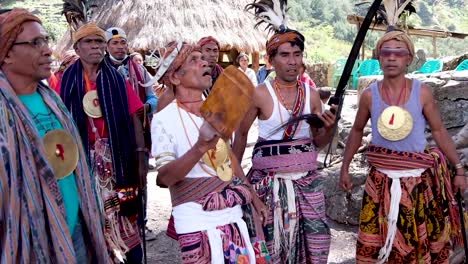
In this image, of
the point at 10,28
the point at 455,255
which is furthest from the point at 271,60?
the point at 455,255

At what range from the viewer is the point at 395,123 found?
3426 mm

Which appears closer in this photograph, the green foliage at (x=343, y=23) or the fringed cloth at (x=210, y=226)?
the fringed cloth at (x=210, y=226)

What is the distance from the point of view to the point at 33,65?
2.34 metres

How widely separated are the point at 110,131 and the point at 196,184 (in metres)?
1.32

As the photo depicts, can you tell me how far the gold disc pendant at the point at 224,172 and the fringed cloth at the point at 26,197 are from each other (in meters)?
0.76

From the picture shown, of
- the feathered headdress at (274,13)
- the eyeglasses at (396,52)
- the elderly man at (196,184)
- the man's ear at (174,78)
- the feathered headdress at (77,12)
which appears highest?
A: the feathered headdress at (77,12)

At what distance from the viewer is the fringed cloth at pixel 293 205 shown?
336 cm

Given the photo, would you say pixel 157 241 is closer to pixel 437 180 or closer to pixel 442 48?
pixel 437 180

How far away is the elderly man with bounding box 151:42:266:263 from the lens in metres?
2.56

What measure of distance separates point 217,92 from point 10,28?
94cm

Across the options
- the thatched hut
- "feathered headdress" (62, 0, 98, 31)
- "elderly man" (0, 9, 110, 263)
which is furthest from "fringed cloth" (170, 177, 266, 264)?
the thatched hut

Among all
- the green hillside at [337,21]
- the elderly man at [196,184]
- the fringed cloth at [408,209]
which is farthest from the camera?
the green hillside at [337,21]

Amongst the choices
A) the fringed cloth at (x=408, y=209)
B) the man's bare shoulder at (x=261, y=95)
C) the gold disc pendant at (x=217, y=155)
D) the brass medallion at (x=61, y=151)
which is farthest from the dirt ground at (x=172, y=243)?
the brass medallion at (x=61, y=151)

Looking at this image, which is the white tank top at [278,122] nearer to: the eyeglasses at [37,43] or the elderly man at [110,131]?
the elderly man at [110,131]
